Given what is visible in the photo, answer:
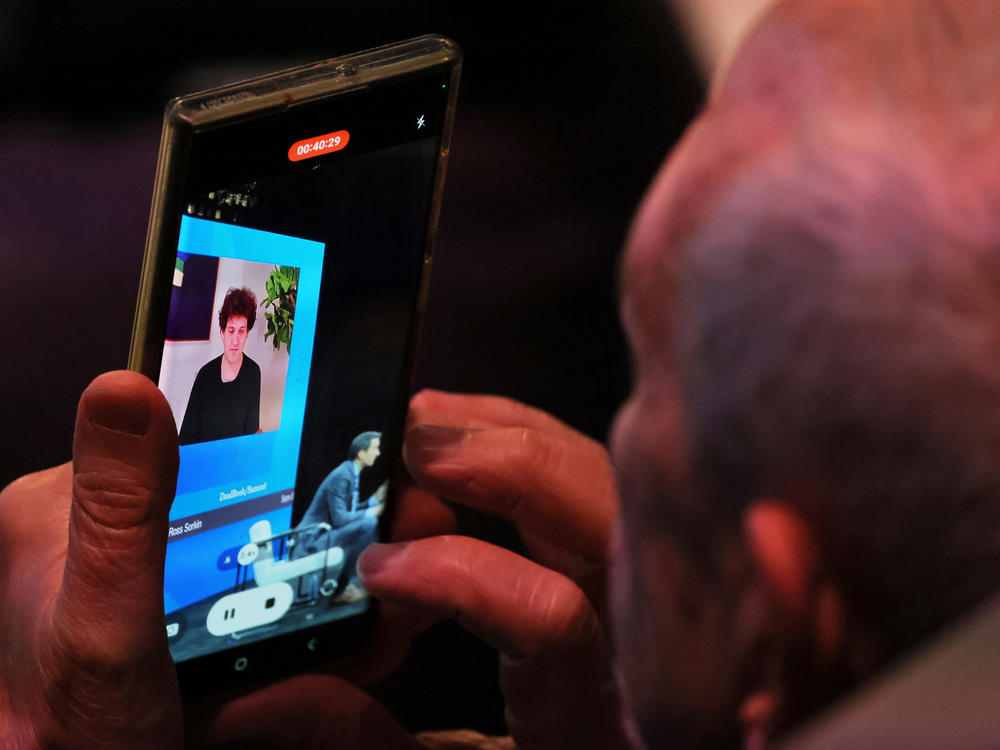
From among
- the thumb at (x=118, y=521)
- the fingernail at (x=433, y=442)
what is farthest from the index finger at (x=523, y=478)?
the thumb at (x=118, y=521)

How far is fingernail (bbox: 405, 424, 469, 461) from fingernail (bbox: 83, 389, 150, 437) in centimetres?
22

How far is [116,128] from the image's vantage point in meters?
0.61

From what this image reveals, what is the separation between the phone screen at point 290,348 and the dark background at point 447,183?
172mm

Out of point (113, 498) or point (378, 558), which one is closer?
point (113, 498)

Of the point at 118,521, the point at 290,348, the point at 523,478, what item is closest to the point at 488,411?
the point at 523,478

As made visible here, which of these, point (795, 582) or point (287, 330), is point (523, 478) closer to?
point (287, 330)

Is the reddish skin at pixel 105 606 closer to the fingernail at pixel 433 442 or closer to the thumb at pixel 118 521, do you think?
the thumb at pixel 118 521

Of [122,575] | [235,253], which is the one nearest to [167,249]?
[235,253]

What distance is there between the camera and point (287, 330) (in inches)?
20.0

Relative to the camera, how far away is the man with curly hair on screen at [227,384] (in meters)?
0.46

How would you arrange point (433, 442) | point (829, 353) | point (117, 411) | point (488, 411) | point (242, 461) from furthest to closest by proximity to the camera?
point (488, 411) → point (433, 442) → point (242, 461) → point (117, 411) → point (829, 353)

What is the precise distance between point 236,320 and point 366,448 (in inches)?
6.8

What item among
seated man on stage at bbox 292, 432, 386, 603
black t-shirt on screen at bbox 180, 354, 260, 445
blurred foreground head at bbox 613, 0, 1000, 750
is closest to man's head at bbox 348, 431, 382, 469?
seated man on stage at bbox 292, 432, 386, 603

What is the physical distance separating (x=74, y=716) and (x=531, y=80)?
0.56 metres
